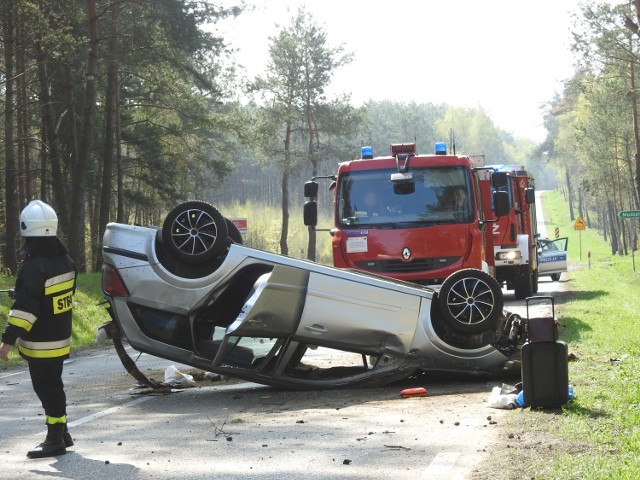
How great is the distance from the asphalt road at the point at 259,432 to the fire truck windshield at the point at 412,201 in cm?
425

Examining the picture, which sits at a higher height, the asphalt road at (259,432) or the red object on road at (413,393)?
the asphalt road at (259,432)

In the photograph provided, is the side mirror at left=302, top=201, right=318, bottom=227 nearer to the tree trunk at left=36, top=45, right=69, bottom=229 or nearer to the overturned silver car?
the overturned silver car

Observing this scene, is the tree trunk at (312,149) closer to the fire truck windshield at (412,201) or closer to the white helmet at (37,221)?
the fire truck windshield at (412,201)

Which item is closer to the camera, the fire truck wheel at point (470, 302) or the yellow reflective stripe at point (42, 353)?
the yellow reflective stripe at point (42, 353)

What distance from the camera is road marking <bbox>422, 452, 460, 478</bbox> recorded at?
636 cm

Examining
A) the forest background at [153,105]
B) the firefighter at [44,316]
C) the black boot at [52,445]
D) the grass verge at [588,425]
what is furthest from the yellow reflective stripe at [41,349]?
the forest background at [153,105]

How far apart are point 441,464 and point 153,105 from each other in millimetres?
31769

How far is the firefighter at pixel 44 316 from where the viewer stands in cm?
742

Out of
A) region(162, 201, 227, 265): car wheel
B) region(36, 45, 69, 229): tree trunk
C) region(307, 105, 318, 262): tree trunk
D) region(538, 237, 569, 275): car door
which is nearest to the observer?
region(162, 201, 227, 265): car wheel

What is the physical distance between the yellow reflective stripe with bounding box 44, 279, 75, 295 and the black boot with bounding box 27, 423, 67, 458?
96 centimetres

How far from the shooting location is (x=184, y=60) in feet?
109

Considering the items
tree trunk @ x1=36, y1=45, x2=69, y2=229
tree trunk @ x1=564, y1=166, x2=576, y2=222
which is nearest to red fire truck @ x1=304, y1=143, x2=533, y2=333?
tree trunk @ x1=36, y1=45, x2=69, y2=229

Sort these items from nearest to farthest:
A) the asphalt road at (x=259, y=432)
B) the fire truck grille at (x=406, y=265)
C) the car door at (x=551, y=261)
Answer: the asphalt road at (x=259, y=432), the fire truck grille at (x=406, y=265), the car door at (x=551, y=261)

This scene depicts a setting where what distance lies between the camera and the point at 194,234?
10398 mm
